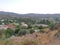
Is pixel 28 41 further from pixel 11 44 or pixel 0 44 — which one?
pixel 0 44

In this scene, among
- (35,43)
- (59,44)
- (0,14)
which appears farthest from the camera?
(0,14)

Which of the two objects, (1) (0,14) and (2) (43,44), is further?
(1) (0,14)

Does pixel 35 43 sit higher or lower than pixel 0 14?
higher

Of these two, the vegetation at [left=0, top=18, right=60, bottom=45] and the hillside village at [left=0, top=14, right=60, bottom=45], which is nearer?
the vegetation at [left=0, top=18, right=60, bottom=45]

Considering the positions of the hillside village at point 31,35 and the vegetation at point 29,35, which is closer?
the vegetation at point 29,35

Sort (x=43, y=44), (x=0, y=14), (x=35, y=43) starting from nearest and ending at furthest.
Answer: (x=35, y=43), (x=43, y=44), (x=0, y=14)

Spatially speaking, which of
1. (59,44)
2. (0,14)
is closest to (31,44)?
(59,44)

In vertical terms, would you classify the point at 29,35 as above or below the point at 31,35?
below

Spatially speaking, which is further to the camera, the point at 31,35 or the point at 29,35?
the point at 29,35

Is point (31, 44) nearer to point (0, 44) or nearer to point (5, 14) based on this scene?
point (0, 44)

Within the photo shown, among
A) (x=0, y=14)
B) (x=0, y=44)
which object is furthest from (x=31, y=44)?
(x=0, y=14)
